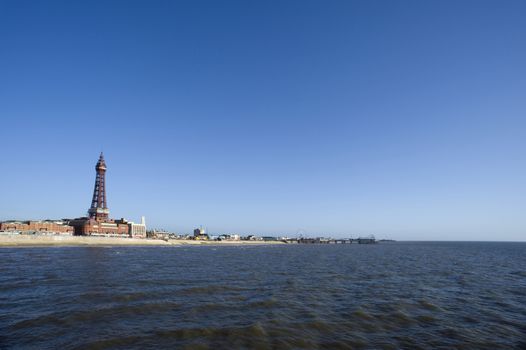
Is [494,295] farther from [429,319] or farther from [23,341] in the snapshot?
[23,341]

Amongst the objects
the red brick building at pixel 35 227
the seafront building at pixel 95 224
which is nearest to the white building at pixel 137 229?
the seafront building at pixel 95 224

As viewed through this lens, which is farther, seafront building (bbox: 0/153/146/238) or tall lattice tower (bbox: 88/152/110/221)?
tall lattice tower (bbox: 88/152/110/221)

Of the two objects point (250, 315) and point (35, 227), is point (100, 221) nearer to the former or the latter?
point (35, 227)

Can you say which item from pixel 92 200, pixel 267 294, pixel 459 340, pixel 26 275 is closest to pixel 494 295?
pixel 459 340

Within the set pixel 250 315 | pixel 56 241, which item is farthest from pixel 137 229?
pixel 250 315

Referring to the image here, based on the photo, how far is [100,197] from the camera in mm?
163500

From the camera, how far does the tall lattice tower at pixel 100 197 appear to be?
6255 inches

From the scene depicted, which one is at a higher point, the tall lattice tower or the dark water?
the tall lattice tower

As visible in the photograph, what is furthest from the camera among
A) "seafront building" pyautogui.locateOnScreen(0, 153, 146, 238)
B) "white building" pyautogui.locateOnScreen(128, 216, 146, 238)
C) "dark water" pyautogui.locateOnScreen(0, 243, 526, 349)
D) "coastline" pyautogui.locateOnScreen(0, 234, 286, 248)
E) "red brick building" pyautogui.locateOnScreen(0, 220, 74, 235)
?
"white building" pyautogui.locateOnScreen(128, 216, 146, 238)

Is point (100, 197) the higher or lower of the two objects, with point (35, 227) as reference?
higher

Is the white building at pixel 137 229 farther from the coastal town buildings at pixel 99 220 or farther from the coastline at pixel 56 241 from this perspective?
the coastline at pixel 56 241

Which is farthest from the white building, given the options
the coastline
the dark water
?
the dark water

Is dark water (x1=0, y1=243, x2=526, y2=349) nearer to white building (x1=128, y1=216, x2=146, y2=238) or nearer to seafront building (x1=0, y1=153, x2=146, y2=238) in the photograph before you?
seafront building (x1=0, y1=153, x2=146, y2=238)

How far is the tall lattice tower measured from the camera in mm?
158875
